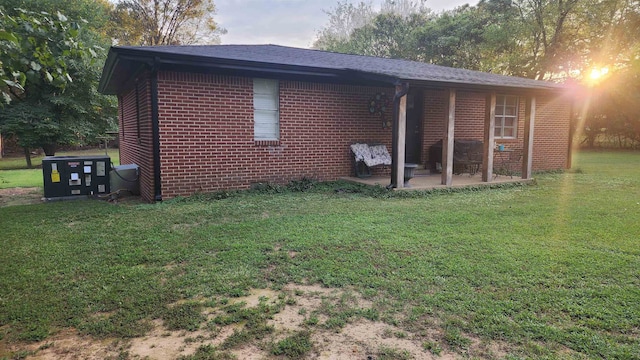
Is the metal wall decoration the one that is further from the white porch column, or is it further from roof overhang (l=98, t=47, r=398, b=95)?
the white porch column

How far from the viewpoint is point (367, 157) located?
29.2 feet

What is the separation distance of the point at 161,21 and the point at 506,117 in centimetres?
2355

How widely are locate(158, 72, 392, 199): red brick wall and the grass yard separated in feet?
4.33

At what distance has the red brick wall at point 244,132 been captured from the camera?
7.05 metres

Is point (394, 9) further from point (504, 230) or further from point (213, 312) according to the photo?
point (213, 312)

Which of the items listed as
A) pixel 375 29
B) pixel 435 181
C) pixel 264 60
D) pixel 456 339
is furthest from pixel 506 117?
pixel 375 29

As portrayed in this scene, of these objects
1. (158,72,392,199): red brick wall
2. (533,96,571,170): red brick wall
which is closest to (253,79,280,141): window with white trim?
(158,72,392,199): red brick wall

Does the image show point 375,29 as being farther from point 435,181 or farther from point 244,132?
point 244,132

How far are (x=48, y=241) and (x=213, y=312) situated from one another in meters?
2.90

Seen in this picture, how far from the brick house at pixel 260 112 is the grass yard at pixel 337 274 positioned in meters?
1.51

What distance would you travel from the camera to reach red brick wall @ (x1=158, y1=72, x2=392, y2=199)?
7.05 metres

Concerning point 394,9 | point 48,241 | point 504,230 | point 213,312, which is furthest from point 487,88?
point 394,9

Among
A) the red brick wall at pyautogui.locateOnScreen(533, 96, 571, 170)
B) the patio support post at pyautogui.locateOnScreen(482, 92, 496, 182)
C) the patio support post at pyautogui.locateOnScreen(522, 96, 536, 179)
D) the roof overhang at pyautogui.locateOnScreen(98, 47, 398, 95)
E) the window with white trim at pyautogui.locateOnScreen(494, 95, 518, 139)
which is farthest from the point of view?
the red brick wall at pyautogui.locateOnScreen(533, 96, 571, 170)

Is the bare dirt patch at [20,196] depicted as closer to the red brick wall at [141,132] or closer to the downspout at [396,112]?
the red brick wall at [141,132]
